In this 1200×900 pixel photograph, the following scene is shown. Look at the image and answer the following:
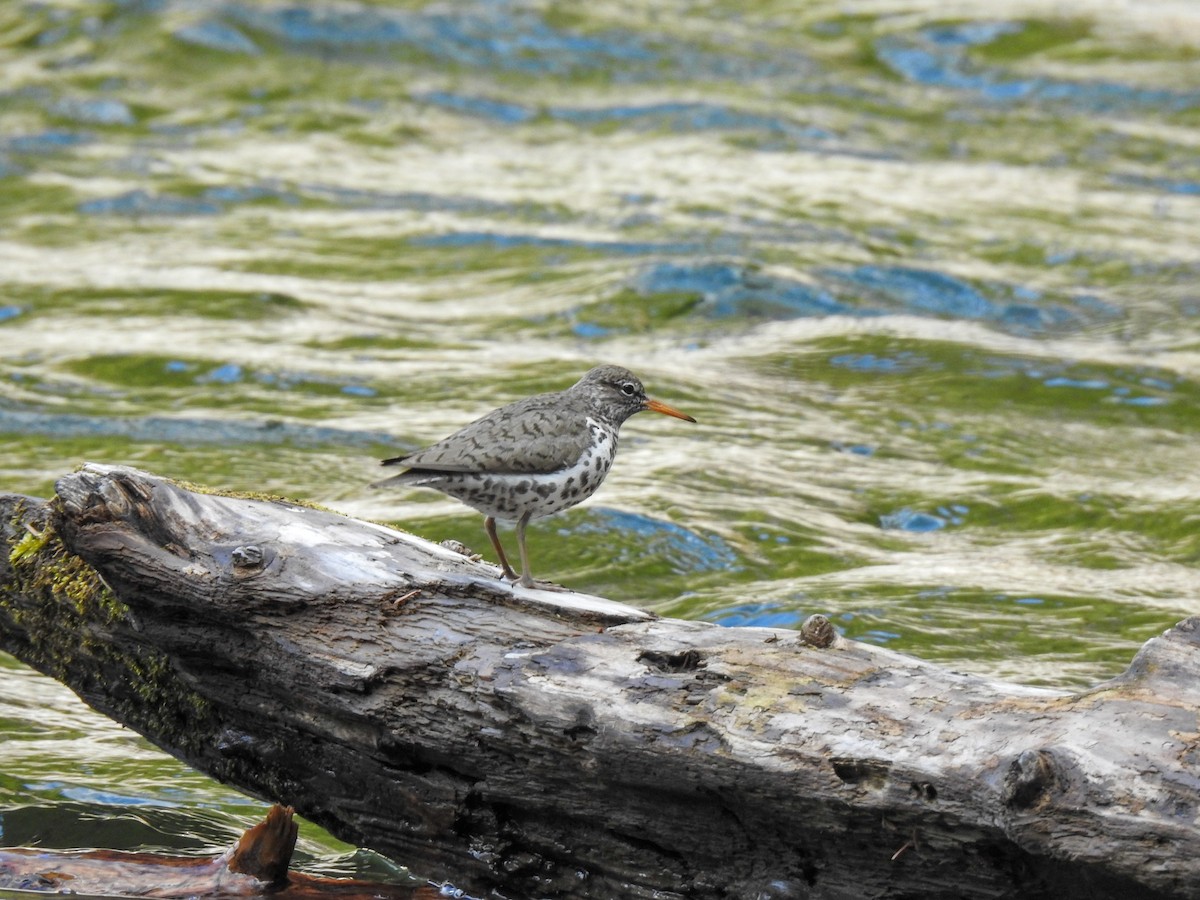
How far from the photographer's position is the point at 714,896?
7.59 meters

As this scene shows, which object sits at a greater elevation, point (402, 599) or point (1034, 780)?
point (402, 599)

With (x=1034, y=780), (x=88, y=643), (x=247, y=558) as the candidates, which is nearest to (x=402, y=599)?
(x=247, y=558)

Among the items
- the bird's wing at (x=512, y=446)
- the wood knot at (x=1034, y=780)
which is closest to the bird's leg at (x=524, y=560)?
the bird's wing at (x=512, y=446)

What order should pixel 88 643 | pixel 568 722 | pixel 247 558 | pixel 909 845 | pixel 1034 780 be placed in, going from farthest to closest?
pixel 88 643, pixel 247 558, pixel 568 722, pixel 909 845, pixel 1034 780

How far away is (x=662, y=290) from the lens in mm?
24016

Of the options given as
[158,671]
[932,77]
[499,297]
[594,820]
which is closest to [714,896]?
[594,820]

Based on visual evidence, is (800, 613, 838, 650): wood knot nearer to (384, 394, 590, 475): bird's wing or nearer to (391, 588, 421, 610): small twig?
(391, 588, 421, 610): small twig

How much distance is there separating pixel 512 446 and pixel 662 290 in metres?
15.0

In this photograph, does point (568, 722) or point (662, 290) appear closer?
point (568, 722)

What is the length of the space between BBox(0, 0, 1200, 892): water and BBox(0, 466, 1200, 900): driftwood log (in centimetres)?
126

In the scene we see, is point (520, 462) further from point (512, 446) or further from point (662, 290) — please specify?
point (662, 290)

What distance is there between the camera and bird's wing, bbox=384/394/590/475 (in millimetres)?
9102

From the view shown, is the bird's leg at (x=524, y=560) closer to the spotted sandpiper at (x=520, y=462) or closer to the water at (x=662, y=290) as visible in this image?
the spotted sandpiper at (x=520, y=462)

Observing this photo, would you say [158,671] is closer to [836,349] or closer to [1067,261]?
[836,349]
